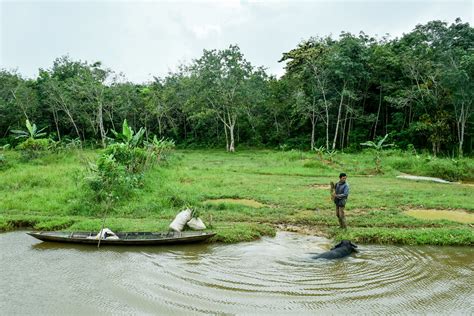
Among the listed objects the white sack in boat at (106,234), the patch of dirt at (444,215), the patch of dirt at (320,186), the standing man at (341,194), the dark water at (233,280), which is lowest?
the dark water at (233,280)

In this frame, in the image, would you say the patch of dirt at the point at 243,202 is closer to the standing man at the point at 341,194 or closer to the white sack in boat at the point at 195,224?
the white sack in boat at the point at 195,224

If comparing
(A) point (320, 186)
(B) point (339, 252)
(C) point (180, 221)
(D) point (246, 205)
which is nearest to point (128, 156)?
(D) point (246, 205)

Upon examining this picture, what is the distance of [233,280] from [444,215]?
8.15 m

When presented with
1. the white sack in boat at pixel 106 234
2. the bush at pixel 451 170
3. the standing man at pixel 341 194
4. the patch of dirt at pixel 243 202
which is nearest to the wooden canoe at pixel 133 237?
the white sack in boat at pixel 106 234

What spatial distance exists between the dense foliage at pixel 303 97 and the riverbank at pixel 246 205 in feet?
38.4

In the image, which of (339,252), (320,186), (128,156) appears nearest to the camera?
(339,252)

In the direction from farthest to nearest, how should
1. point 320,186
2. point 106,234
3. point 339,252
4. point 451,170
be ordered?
point 451,170 < point 320,186 < point 106,234 < point 339,252

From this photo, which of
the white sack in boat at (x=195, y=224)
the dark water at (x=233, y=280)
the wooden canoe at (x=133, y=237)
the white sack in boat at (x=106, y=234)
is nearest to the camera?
the dark water at (x=233, y=280)

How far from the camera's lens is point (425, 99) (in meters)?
29.3

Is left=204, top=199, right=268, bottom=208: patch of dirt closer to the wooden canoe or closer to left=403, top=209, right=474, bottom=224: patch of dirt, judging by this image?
the wooden canoe

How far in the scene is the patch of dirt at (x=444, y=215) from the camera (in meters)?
12.1

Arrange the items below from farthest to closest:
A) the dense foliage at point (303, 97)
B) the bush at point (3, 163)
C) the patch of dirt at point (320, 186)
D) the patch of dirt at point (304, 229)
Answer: the dense foliage at point (303, 97)
the bush at point (3, 163)
the patch of dirt at point (320, 186)
the patch of dirt at point (304, 229)

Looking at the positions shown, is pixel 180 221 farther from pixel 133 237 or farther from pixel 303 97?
pixel 303 97

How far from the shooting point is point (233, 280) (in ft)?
25.0
